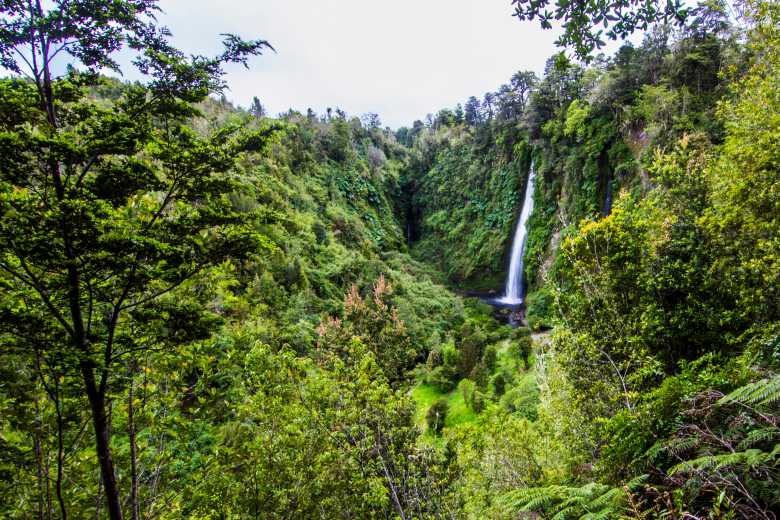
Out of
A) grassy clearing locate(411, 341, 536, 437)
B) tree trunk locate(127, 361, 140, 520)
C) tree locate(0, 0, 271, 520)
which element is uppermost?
tree locate(0, 0, 271, 520)

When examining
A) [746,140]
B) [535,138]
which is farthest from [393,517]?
[535,138]

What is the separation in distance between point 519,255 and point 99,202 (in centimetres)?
3126

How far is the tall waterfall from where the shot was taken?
99.5ft

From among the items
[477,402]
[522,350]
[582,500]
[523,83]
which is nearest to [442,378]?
[477,402]

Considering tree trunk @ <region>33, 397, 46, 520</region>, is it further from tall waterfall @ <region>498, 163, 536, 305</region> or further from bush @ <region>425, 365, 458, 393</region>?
tall waterfall @ <region>498, 163, 536, 305</region>

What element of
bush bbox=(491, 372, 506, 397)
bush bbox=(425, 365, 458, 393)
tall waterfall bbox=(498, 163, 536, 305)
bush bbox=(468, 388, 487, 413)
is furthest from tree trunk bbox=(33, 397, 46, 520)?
tall waterfall bbox=(498, 163, 536, 305)

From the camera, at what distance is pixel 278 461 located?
4.48m

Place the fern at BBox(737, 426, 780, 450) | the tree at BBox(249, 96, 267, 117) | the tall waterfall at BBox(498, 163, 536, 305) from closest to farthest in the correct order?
1. the fern at BBox(737, 426, 780, 450)
2. the tall waterfall at BBox(498, 163, 536, 305)
3. the tree at BBox(249, 96, 267, 117)

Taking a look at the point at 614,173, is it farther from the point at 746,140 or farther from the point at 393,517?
the point at 393,517

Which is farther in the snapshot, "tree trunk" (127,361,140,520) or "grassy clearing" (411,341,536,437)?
"grassy clearing" (411,341,536,437)

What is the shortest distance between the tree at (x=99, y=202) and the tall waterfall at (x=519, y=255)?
28936 millimetres

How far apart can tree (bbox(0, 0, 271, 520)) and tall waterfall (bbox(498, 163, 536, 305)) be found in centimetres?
2894

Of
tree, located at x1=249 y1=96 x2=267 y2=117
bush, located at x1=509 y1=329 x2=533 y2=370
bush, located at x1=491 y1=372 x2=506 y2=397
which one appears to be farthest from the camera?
tree, located at x1=249 y1=96 x2=267 y2=117

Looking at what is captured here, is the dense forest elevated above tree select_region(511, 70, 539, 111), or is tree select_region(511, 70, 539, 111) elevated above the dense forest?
tree select_region(511, 70, 539, 111)
